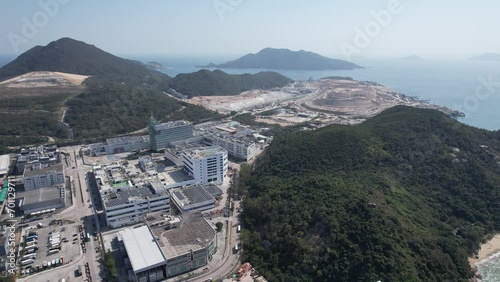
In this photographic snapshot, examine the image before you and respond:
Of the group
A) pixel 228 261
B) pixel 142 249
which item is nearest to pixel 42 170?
pixel 142 249

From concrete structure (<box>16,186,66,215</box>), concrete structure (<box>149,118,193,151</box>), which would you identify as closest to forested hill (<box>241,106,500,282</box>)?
concrete structure (<box>149,118,193,151</box>)

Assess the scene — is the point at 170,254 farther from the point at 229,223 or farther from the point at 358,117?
the point at 358,117

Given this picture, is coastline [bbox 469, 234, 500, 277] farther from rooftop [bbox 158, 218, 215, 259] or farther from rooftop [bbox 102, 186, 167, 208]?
rooftop [bbox 102, 186, 167, 208]

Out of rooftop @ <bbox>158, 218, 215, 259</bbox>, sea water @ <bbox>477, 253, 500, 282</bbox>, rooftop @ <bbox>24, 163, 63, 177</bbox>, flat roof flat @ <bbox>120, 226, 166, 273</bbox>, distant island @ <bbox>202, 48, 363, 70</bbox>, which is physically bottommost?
sea water @ <bbox>477, 253, 500, 282</bbox>

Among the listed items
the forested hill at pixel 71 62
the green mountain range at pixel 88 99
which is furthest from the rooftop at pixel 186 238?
the forested hill at pixel 71 62

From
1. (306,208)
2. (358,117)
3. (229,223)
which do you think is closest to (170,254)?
(229,223)

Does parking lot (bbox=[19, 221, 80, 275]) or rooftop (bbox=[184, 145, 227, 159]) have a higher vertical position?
rooftop (bbox=[184, 145, 227, 159])

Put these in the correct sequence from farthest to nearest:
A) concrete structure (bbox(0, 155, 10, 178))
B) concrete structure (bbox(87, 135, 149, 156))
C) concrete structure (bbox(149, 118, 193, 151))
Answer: concrete structure (bbox(149, 118, 193, 151))
concrete structure (bbox(87, 135, 149, 156))
concrete structure (bbox(0, 155, 10, 178))

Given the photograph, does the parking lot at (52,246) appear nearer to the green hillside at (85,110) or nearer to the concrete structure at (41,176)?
the concrete structure at (41,176)

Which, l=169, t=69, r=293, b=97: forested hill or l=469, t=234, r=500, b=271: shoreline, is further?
l=169, t=69, r=293, b=97: forested hill
